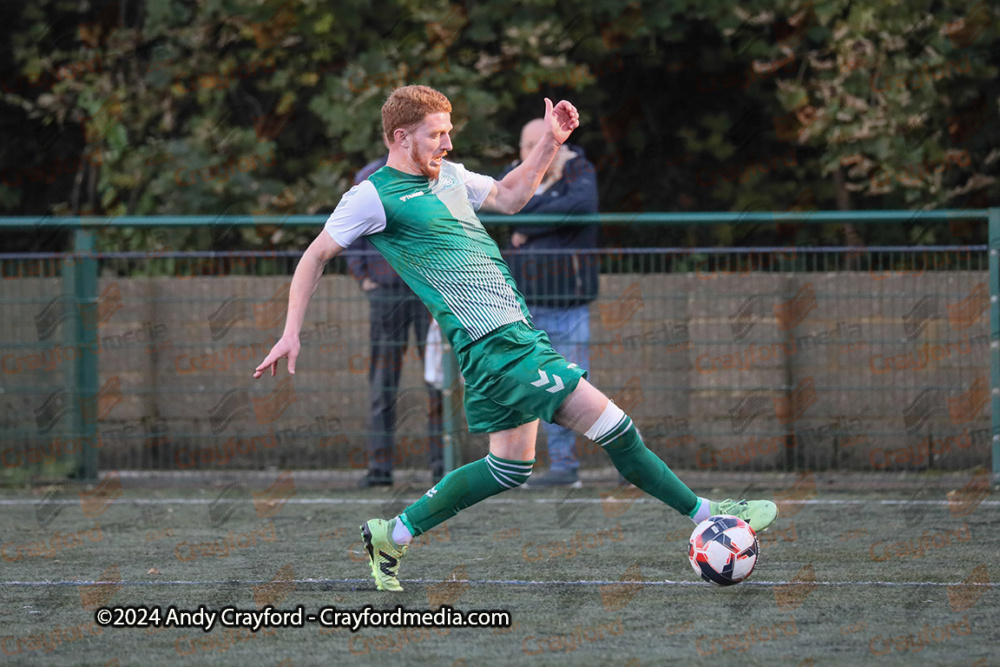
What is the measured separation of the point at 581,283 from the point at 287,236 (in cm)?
249

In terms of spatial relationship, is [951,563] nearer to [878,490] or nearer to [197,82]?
[878,490]

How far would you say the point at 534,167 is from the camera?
532cm

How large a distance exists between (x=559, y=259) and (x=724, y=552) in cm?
400

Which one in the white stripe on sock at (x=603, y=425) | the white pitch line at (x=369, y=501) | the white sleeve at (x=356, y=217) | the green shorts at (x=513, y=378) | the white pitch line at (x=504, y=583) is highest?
the white sleeve at (x=356, y=217)

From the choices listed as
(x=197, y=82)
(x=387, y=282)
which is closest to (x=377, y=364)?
(x=387, y=282)

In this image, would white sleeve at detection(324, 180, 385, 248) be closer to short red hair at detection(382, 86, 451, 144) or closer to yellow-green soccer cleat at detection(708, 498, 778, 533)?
short red hair at detection(382, 86, 451, 144)

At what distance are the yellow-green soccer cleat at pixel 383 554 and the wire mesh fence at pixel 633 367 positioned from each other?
3613mm

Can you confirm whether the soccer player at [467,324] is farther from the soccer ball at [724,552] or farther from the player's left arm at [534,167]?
the soccer ball at [724,552]

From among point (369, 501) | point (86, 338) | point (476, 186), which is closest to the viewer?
point (476, 186)

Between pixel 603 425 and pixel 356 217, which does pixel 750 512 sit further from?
pixel 356 217

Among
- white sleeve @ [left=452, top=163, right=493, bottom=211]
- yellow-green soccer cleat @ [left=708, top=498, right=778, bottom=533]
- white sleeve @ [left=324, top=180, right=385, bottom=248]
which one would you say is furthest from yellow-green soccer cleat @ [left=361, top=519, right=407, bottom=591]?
white sleeve @ [left=452, top=163, right=493, bottom=211]

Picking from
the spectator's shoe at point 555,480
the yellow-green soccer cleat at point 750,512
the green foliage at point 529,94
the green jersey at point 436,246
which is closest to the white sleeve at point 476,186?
the green jersey at point 436,246

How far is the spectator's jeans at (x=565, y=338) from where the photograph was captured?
28.3 ft

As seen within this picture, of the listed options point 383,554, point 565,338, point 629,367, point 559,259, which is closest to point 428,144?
point 383,554
